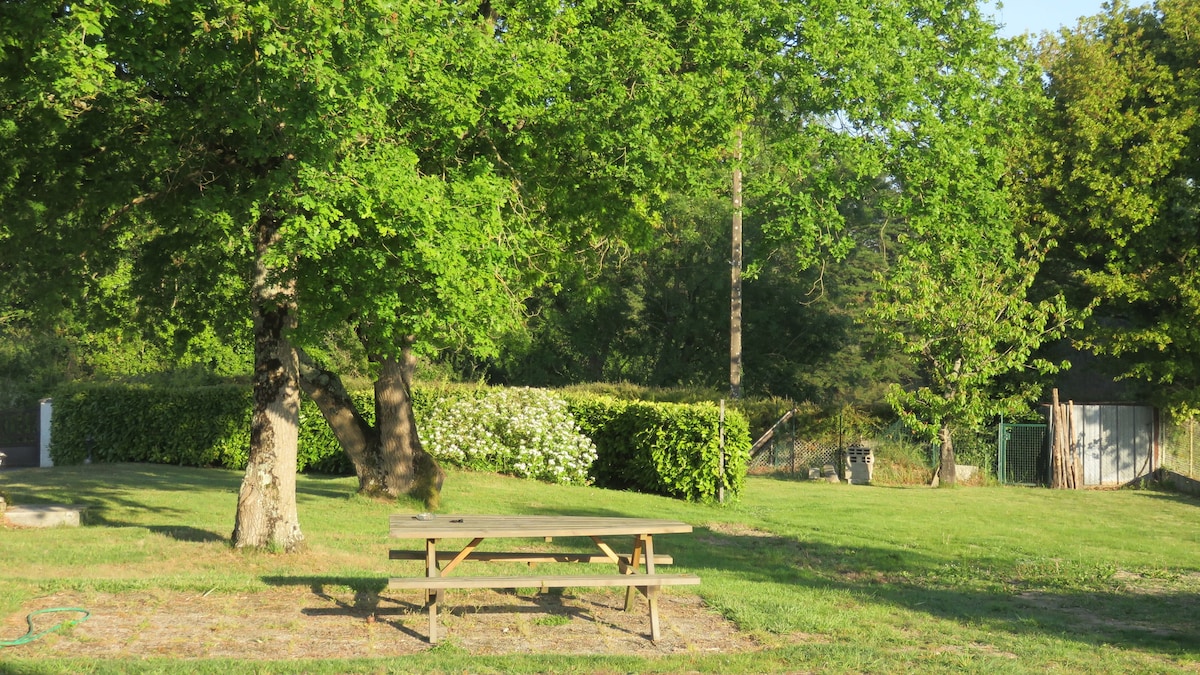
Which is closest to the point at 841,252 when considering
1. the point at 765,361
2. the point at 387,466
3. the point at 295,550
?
the point at 387,466

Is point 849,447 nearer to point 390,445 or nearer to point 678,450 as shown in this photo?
point 678,450

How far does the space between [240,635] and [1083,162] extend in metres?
24.3

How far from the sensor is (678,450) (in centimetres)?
1961

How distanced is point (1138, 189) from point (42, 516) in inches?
932

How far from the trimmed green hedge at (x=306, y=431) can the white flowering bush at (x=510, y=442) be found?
0.48 metres

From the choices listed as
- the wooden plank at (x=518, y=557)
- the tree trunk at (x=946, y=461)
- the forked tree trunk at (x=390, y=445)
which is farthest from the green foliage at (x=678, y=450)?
the wooden plank at (x=518, y=557)

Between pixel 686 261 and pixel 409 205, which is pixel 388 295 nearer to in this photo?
pixel 409 205

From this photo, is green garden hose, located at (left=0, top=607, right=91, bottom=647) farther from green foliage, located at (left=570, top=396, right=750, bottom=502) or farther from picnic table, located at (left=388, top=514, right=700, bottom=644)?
green foliage, located at (left=570, top=396, right=750, bottom=502)

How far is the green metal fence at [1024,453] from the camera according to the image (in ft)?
87.1

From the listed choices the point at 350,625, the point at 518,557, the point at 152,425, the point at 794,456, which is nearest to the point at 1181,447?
the point at 794,456

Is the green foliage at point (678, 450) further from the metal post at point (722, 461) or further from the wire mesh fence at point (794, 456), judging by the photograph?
the wire mesh fence at point (794, 456)

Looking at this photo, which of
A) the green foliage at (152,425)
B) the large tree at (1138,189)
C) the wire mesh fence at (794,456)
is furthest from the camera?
the wire mesh fence at (794,456)

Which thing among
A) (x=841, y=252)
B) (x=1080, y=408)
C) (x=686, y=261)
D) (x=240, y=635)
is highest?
(x=686, y=261)

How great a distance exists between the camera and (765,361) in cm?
4369
